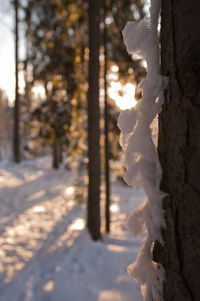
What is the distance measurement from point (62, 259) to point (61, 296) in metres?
1.09

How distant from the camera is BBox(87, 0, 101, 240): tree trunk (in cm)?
478

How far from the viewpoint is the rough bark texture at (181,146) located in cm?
63

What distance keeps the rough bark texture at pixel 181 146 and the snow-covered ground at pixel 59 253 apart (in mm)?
2900

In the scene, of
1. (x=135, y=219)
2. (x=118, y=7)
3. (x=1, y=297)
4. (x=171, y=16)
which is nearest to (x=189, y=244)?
(x=135, y=219)

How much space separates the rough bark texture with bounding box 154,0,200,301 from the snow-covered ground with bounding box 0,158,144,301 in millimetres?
2900

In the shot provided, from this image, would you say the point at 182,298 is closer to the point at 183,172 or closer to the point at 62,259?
the point at 183,172

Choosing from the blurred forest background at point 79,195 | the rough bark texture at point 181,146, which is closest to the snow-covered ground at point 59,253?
the blurred forest background at point 79,195

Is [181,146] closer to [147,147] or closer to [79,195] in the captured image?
[147,147]

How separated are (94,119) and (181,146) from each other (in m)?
4.29

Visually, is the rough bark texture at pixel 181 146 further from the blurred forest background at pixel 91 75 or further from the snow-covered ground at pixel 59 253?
the blurred forest background at pixel 91 75

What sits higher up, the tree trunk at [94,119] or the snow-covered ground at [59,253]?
the tree trunk at [94,119]

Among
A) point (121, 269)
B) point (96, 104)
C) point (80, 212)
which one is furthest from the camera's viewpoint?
point (80, 212)

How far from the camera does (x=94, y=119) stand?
490 cm

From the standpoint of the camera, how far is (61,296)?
326 centimetres
